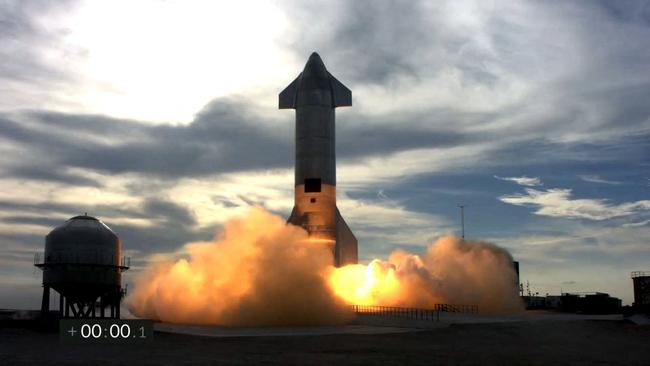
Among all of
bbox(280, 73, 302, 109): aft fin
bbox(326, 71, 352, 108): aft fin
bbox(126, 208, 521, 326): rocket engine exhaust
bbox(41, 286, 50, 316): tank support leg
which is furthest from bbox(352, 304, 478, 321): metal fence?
bbox(41, 286, 50, 316): tank support leg

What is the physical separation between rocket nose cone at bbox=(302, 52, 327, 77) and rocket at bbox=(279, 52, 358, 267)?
104 mm

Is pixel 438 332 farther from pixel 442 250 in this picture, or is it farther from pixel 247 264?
pixel 442 250

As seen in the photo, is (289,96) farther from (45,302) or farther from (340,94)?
(45,302)

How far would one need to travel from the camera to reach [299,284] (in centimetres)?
6050

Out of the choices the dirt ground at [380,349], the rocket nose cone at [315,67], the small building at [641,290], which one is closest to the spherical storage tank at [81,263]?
the dirt ground at [380,349]

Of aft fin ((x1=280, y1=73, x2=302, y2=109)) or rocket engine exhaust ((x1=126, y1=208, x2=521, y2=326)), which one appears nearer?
rocket engine exhaust ((x1=126, y1=208, x2=521, y2=326))

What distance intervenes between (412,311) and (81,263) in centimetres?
3146

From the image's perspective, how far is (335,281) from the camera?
230 ft

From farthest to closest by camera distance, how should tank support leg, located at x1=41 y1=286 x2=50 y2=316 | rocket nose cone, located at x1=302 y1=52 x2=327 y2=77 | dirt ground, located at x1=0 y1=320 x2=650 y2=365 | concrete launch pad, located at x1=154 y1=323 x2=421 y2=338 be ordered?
rocket nose cone, located at x1=302 y1=52 x2=327 y2=77, tank support leg, located at x1=41 y1=286 x2=50 y2=316, concrete launch pad, located at x1=154 y1=323 x2=421 y2=338, dirt ground, located at x1=0 y1=320 x2=650 y2=365

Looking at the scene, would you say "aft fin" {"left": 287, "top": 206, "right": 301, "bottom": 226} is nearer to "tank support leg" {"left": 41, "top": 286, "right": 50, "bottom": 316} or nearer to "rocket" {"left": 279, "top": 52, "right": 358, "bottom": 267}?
"rocket" {"left": 279, "top": 52, "right": 358, "bottom": 267}

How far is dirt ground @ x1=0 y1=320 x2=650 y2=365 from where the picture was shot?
3544 centimetres

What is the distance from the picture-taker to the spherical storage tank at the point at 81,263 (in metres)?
65.4

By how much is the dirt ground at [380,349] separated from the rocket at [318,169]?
19229 mm

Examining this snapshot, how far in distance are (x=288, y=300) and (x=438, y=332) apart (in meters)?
13.8
